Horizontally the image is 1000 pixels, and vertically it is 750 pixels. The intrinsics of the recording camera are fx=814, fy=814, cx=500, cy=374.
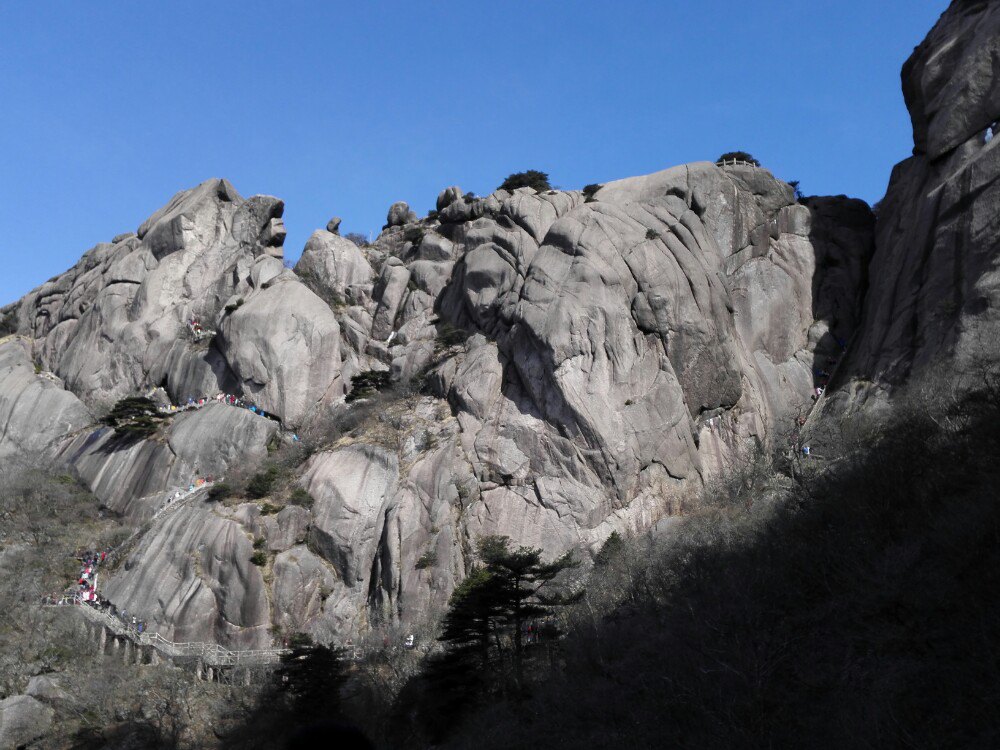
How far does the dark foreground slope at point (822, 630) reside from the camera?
48.3 feet

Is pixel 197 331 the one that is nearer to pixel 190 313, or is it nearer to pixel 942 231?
pixel 190 313

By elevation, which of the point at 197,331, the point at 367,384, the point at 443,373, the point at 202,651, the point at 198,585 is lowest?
the point at 202,651

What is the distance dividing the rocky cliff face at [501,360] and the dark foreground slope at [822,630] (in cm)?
1087

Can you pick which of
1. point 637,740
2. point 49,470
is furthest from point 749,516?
point 49,470

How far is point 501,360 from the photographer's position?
43844 mm

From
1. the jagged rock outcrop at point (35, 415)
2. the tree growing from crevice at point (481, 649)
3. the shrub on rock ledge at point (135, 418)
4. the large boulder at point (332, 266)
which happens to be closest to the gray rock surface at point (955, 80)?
the tree growing from crevice at point (481, 649)

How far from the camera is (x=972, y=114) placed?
3812 cm

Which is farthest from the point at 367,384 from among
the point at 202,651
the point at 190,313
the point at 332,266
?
the point at 202,651

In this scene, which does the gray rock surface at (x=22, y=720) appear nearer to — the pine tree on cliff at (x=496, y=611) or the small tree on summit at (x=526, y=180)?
the pine tree on cliff at (x=496, y=611)

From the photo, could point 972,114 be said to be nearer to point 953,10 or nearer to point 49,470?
point 953,10

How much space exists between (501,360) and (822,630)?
1070 inches

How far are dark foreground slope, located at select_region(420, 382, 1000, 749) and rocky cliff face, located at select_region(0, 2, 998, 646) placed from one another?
10869 millimetres

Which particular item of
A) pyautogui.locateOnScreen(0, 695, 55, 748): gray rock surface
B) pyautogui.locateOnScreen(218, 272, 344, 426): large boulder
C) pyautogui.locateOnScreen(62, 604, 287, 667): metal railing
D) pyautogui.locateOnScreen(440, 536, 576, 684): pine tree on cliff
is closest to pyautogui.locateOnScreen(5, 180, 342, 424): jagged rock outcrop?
pyautogui.locateOnScreen(218, 272, 344, 426): large boulder

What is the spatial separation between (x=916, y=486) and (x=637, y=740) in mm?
10122
